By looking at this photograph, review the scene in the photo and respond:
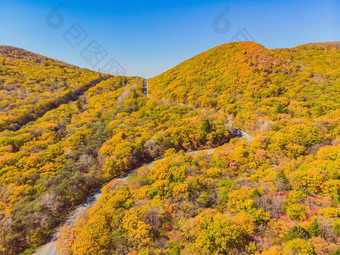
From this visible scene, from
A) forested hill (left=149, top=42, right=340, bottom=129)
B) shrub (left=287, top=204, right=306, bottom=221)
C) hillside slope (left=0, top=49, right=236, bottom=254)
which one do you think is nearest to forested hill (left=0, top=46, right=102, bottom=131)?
hillside slope (left=0, top=49, right=236, bottom=254)

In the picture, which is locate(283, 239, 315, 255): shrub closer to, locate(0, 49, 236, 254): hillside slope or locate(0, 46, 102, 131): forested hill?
locate(0, 49, 236, 254): hillside slope

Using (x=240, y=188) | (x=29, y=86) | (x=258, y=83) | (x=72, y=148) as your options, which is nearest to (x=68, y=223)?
(x=72, y=148)

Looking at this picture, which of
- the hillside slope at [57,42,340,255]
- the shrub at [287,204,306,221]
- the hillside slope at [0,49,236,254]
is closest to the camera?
the hillside slope at [57,42,340,255]

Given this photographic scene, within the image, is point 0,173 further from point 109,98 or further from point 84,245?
point 109,98

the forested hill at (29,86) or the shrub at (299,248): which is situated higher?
the forested hill at (29,86)

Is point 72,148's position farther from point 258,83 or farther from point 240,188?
point 258,83

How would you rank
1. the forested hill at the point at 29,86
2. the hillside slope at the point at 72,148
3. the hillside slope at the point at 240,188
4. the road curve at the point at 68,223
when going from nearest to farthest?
the hillside slope at the point at 240,188 → the road curve at the point at 68,223 → the hillside slope at the point at 72,148 → the forested hill at the point at 29,86

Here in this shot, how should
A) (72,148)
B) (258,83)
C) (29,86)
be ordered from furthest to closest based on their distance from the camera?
1. (29,86)
2. (258,83)
3. (72,148)

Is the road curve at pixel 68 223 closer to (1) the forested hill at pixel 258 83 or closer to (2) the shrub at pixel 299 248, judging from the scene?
(2) the shrub at pixel 299 248

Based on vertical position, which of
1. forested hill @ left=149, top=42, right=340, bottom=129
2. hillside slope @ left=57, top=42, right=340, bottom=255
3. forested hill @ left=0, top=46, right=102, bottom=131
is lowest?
hillside slope @ left=57, top=42, right=340, bottom=255

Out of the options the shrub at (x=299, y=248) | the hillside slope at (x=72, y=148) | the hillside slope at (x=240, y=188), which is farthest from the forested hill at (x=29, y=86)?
the shrub at (x=299, y=248)

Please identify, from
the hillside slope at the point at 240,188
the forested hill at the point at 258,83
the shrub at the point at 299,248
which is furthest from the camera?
the forested hill at the point at 258,83
